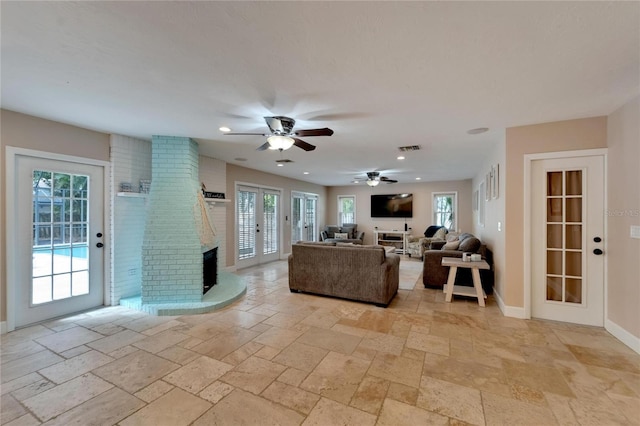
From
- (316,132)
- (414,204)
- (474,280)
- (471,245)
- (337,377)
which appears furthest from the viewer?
(414,204)

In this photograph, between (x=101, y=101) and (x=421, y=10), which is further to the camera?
(x=101, y=101)

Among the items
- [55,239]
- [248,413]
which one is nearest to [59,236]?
[55,239]

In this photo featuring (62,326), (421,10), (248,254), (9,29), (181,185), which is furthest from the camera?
(248,254)

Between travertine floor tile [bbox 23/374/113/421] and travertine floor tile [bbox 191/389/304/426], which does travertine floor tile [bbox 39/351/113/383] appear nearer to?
travertine floor tile [bbox 23/374/113/421]

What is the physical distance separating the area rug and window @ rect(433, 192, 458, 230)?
220 cm

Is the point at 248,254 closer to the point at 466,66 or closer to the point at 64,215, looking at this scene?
the point at 64,215

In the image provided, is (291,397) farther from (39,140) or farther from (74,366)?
(39,140)

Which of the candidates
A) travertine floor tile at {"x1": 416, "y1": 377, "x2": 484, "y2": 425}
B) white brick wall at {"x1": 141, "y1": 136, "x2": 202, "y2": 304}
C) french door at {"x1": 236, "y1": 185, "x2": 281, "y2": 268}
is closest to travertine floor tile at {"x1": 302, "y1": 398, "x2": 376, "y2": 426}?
travertine floor tile at {"x1": 416, "y1": 377, "x2": 484, "y2": 425}

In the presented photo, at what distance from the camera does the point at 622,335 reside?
2.85m

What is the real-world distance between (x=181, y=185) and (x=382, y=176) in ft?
17.4

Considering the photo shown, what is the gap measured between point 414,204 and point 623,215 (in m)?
6.39

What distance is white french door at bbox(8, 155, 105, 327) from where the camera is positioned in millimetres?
3154

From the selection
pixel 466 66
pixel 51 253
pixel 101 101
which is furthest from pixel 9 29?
pixel 466 66

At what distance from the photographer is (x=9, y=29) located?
1.68 m
